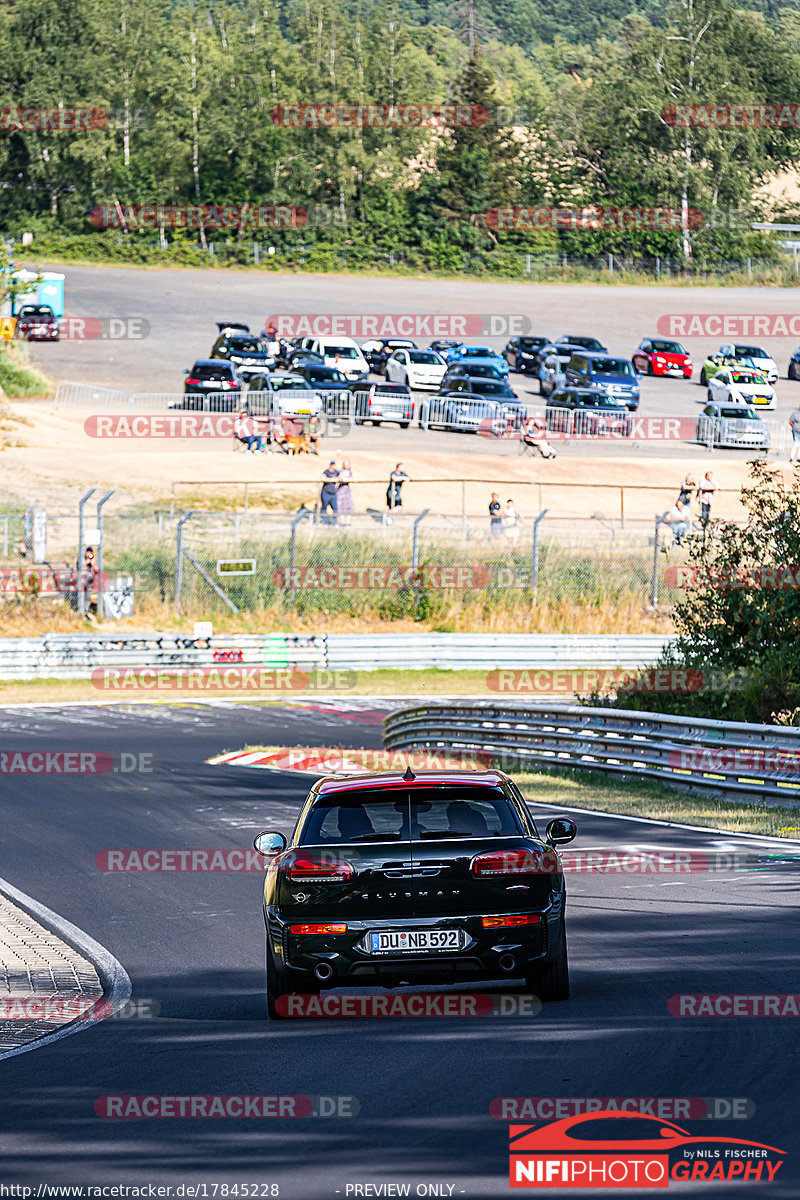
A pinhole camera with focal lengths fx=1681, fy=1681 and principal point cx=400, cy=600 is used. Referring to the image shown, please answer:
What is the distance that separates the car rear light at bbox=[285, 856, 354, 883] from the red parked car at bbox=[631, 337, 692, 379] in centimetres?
5914

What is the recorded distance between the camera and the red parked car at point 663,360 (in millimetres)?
65875

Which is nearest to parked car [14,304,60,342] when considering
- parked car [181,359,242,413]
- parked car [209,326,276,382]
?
parked car [209,326,276,382]

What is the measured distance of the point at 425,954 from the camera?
8.36 meters

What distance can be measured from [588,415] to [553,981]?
46.9m

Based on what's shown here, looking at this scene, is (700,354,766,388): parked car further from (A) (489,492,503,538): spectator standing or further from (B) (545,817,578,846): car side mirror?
(B) (545,817,578,846): car side mirror

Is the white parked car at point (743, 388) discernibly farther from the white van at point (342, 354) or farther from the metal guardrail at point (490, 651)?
the metal guardrail at point (490, 651)

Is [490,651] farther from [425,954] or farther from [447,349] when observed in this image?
[447,349]

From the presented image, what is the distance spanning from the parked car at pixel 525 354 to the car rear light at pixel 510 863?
189ft

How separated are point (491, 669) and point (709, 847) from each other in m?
18.9

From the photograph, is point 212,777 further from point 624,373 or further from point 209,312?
point 209,312

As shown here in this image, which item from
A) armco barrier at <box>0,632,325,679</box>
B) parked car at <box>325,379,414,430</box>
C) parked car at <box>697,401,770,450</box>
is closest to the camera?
armco barrier at <box>0,632,325,679</box>

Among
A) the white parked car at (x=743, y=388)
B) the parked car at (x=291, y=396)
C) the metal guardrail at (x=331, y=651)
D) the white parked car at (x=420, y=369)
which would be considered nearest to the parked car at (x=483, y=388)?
the white parked car at (x=420, y=369)

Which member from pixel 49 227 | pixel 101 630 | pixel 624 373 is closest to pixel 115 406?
pixel 624 373

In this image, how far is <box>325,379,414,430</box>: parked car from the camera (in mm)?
53656
